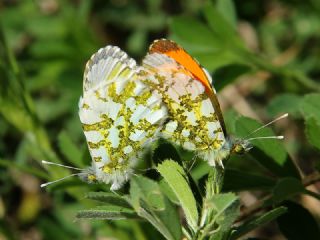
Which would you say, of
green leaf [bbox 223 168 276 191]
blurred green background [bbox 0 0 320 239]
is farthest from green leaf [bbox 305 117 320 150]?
blurred green background [bbox 0 0 320 239]

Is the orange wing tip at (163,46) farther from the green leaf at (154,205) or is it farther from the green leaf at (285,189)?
the green leaf at (154,205)

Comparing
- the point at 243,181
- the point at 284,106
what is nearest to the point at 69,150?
the point at 243,181

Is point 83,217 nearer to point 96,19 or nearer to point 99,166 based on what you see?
point 99,166

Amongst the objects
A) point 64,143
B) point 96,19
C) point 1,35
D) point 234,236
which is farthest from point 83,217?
point 96,19

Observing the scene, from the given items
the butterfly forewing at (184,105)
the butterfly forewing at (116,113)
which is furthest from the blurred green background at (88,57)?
the butterfly forewing at (184,105)

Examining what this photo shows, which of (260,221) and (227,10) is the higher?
(227,10)

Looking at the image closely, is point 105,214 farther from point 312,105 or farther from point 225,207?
point 312,105
